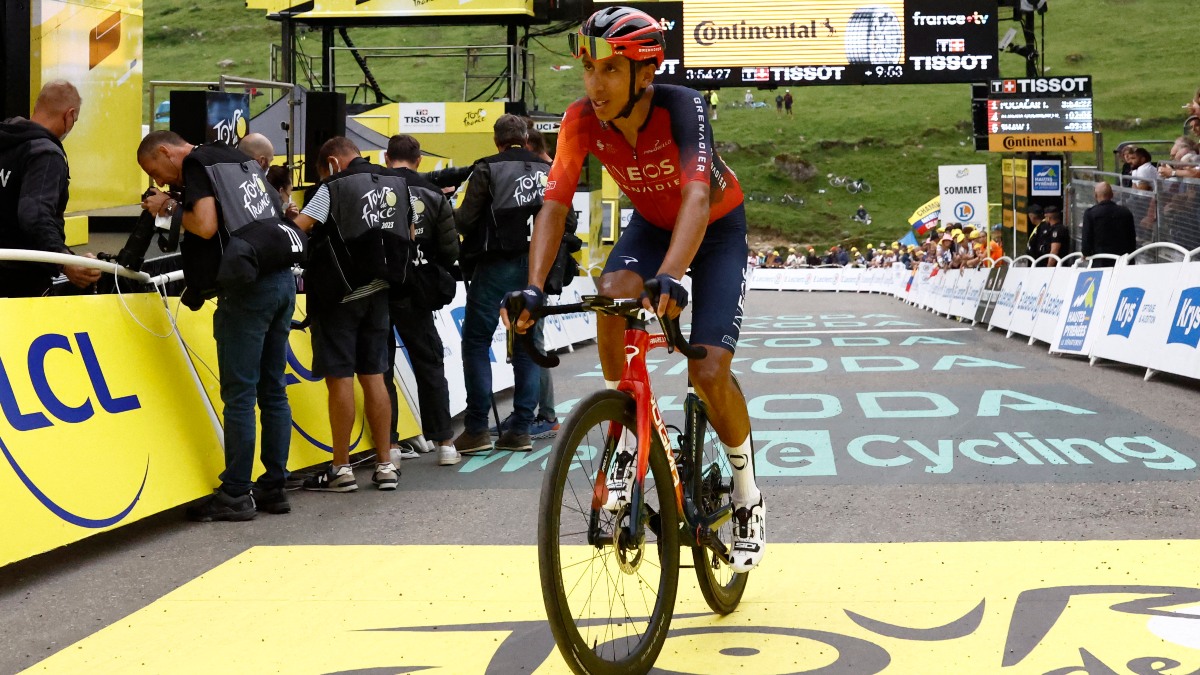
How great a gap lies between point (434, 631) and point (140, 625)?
3.73 feet

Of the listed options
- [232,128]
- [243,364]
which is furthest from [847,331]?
[243,364]

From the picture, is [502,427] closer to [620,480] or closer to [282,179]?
[282,179]

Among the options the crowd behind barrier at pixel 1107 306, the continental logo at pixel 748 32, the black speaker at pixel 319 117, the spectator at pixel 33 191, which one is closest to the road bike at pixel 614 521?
the spectator at pixel 33 191

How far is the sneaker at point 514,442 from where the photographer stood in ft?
30.5

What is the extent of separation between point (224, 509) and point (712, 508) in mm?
3308

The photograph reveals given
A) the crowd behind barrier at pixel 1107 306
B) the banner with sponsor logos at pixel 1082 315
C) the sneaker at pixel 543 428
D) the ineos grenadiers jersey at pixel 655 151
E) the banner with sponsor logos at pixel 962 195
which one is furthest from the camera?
the banner with sponsor logos at pixel 962 195

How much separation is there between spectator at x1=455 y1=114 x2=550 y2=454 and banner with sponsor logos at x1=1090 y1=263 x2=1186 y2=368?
21.8ft

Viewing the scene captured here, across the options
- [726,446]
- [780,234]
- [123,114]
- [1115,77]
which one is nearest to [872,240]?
[780,234]

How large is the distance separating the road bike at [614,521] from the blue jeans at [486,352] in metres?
5.09

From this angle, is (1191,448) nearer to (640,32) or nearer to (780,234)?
(640,32)

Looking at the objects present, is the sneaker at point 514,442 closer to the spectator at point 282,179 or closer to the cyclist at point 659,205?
the spectator at point 282,179

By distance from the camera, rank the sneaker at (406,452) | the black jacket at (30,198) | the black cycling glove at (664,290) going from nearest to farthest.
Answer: the black cycling glove at (664,290)
the black jacket at (30,198)
the sneaker at (406,452)

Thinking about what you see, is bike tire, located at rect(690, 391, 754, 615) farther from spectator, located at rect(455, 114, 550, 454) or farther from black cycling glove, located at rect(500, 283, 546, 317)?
spectator, located at rect(455, 114, 550, 454)

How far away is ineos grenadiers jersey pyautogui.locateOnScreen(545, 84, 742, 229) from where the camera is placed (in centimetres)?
437
